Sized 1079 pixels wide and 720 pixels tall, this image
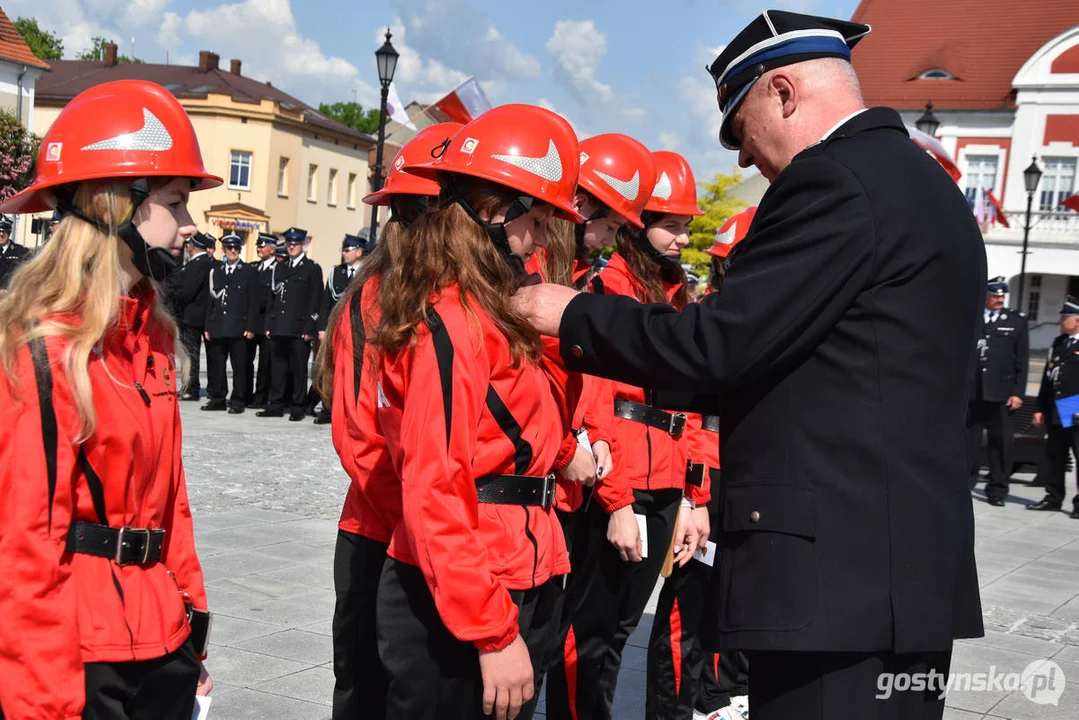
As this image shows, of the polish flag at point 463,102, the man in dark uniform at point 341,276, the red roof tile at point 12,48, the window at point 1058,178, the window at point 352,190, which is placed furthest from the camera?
the window at point 352,190

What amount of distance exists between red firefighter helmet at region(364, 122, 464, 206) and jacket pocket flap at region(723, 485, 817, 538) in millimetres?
2302

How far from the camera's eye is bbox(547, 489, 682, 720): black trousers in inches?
173

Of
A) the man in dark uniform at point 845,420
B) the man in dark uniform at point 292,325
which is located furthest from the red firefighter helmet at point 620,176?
the man in dark uniform at point 292,325

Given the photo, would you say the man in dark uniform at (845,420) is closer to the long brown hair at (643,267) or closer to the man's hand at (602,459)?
the man's hand at (602,459)

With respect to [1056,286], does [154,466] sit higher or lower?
lower

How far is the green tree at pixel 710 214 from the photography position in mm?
54656

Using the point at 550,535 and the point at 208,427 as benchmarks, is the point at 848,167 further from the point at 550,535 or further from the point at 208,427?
the point at 208,427

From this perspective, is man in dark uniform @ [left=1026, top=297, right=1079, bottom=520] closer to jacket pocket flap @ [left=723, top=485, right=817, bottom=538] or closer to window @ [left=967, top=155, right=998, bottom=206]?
jacket pocket flap @ [left=723, top=485, right=817, bottom=538]

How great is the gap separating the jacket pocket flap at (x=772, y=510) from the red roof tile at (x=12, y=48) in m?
43.1

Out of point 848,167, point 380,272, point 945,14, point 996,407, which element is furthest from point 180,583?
point 945,14

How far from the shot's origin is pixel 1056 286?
46938 millimetres

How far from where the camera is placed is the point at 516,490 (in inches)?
115

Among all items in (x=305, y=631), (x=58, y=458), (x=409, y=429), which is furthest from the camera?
(x=305, y=631)

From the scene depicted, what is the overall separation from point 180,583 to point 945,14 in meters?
54.8
